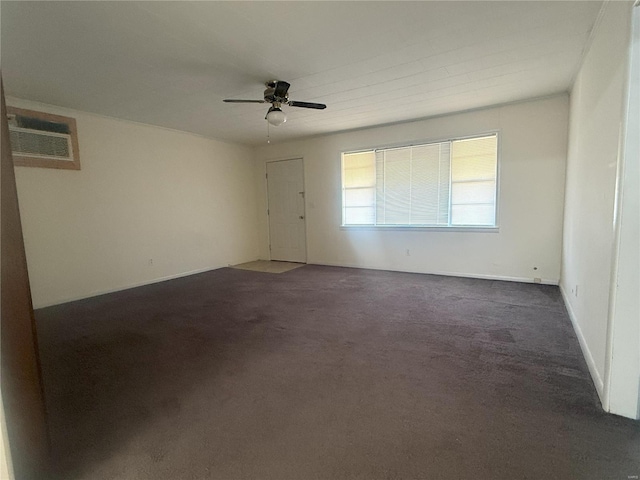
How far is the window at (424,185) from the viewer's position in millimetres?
4590

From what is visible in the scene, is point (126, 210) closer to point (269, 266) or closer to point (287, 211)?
point (269, 266)

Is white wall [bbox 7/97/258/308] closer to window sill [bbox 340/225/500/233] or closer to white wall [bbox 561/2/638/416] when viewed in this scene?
window sill [bbox 340/225/500/233]

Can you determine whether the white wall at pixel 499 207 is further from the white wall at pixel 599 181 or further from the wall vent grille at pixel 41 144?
the wall vent grille at pixel 41 144

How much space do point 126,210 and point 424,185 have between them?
493 centimetres

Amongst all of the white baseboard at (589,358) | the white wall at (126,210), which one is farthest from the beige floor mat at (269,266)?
the white baseboard at (589,358)

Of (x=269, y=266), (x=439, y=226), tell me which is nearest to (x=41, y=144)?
(x=269, y=266)

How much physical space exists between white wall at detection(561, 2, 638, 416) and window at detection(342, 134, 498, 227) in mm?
1592

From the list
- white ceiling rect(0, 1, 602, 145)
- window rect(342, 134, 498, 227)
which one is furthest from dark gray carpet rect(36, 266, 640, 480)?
white ceiling rect(0, 1, 602, 145)

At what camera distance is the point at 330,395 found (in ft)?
6.23

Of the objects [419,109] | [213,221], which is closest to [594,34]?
[419,109]

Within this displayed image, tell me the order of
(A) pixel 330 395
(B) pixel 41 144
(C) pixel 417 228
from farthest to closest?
(C) pixel 417 228, (B) pixel 41 144, (A) pixel 330 395

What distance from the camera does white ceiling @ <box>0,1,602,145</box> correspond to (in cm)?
213

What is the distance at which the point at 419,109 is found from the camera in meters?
4.42

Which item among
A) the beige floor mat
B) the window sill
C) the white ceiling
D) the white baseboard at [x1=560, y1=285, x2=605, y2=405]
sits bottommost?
the beige floor mat
